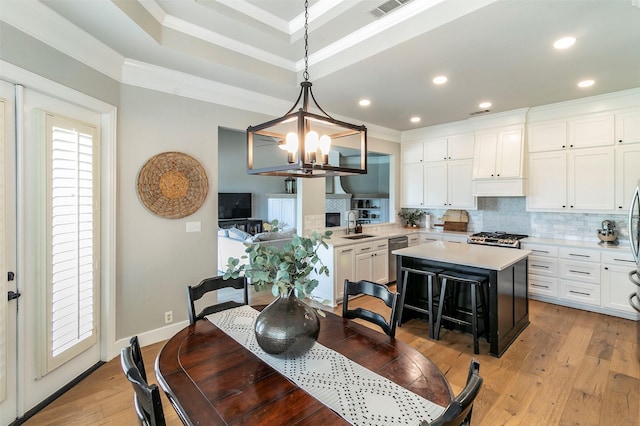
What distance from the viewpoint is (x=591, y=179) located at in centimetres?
405

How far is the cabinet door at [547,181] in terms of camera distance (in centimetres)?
429

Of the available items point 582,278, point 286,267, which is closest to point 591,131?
point 582,278

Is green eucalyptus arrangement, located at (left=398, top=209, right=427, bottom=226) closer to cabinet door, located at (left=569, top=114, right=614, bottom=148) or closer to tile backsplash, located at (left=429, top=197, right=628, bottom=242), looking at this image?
tile backsplash, located at (left=429, top=197, right=628, bottom=242)

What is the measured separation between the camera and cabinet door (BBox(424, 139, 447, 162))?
215 inches

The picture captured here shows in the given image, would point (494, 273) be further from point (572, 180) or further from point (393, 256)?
point (572, 180)

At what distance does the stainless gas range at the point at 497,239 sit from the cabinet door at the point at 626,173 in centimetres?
118

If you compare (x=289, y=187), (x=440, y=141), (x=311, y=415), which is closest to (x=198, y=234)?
(x=311, y=415)

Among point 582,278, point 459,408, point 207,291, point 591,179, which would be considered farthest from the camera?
point 591,179

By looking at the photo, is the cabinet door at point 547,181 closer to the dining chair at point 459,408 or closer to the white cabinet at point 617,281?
the white cabinet at point 617,281

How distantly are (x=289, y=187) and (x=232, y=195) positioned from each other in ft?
5.56

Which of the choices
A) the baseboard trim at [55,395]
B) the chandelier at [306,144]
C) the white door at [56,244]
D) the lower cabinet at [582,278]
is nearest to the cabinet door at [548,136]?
the lower cabinet at [582,278]

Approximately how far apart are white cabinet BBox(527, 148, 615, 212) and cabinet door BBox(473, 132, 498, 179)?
19.9 inches

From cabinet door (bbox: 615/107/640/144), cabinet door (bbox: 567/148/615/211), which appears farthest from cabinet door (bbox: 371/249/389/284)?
cabinet door (bbox: 615/107/640/144)

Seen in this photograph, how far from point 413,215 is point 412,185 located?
1.98ft
